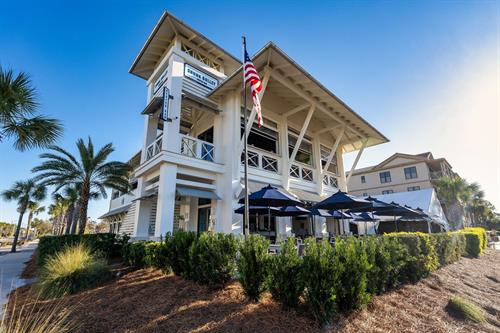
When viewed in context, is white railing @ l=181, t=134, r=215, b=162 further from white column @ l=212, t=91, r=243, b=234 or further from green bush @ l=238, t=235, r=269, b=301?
green bush @ l=238, t=235, r=269, b=301

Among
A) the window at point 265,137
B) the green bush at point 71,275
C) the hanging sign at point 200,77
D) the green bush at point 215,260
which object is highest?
the hanging sign at point 200,77

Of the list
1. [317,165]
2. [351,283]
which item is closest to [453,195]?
[317,165]

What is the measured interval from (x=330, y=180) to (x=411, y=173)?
25475mm

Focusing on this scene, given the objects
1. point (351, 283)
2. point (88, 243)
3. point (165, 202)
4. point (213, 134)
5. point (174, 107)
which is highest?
point (174, 107)

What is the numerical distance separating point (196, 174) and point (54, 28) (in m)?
7.90

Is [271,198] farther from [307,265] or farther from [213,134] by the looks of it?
[213,134]

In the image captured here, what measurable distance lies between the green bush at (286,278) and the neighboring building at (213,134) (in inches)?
245

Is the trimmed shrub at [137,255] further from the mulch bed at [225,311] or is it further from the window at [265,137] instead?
the window at [265,137]

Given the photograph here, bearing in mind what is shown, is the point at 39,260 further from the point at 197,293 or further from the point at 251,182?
the point at 251,182

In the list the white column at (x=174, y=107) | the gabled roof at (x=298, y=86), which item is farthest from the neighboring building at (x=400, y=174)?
the white column at (x=174, y=107)

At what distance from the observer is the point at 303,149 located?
1670 centimetres

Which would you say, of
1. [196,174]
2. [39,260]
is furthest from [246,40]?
[39,260]

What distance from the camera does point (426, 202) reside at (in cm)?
2191

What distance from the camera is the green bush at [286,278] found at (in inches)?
164
